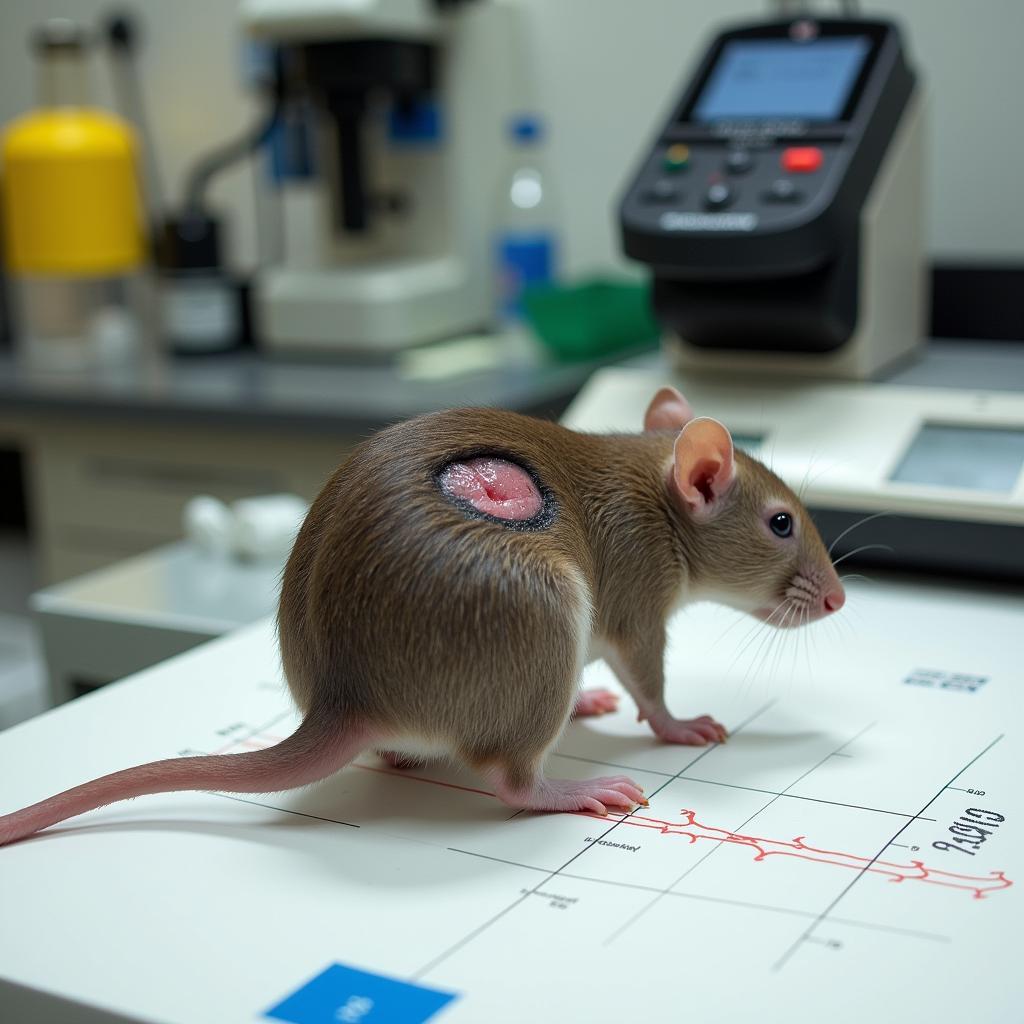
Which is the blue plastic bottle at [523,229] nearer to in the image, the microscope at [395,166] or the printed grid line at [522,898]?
the microscope at [395,166]

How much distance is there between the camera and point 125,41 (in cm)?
259

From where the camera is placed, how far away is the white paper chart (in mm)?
660

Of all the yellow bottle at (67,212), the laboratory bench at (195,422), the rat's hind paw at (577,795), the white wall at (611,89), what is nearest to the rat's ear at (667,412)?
the rat's hind paw at (577,795)

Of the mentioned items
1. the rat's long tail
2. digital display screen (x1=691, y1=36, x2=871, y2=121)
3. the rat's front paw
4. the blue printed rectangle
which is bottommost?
the rat's front paw

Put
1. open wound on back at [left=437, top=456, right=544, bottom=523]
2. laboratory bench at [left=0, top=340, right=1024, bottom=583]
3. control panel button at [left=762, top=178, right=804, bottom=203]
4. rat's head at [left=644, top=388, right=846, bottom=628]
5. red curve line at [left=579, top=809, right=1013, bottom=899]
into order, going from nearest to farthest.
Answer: red curve line at [left=579, top=809, right=1013, bottom=899], open wound on back at [left=437, top=456, right=544, bottom=523], rat's head at [left=644, top=388, right=846, bottom=628], control panel button at [left=762, top=178, right=804, bottom=203], laboratory bench at [left=0, top=340, right=1024, bottom=583]

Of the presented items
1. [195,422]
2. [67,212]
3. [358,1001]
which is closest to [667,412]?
[358,1001]

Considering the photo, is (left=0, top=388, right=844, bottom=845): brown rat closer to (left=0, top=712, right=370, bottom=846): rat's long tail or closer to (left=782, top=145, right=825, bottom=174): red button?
(left=0, top=712, right=370, bottom=846): rat's long tail

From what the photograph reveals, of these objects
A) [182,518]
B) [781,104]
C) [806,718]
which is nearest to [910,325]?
[781,104]

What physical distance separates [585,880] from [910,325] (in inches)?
40.6

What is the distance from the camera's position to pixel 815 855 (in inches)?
31.1

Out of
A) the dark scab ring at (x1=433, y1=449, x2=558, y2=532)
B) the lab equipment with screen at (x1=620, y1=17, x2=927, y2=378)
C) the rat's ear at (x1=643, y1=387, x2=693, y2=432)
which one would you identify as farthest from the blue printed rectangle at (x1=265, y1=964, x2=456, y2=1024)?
the lab equipment with screen at (x1=620, y1=17, x2=927, y2=378)

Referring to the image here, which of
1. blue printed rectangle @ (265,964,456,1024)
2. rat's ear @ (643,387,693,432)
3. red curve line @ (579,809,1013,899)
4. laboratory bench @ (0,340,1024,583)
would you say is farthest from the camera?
laboratory bench @ (0,340,1024,583)

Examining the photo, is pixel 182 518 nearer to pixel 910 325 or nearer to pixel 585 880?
pixel 910 325

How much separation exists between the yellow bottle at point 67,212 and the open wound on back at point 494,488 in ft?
5.08
